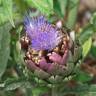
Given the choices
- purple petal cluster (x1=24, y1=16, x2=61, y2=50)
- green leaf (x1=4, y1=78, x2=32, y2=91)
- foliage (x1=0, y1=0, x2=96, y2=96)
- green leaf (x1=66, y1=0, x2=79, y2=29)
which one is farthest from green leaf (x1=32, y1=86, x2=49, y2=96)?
green leaf (x1=66, y1=0, x2=79, y2=29)

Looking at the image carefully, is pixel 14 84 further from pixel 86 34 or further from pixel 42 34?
pixel 86 34

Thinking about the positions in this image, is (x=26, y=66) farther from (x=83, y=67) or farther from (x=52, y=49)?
(x=83, y=67)

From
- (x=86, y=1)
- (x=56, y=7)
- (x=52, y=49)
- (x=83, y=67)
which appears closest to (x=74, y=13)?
(x=56, y=7)

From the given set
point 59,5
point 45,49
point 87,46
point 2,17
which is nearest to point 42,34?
point 45,49

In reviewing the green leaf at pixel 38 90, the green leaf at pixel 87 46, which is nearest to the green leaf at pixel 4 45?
the green leaf at pixel 38 90

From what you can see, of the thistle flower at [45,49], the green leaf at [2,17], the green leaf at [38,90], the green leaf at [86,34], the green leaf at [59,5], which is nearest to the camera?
the thistle flower at [45,49]

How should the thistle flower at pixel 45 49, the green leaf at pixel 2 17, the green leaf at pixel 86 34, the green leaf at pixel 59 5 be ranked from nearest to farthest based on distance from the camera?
1. the thistle flower at pixel 45 49
2. the green leaf at pixel 2 17
3. the green leaf at pixel 86 34
4. the green leaf at pixel 59 5

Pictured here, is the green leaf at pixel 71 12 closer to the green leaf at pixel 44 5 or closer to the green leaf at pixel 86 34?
the green leaf at pixel 86 34

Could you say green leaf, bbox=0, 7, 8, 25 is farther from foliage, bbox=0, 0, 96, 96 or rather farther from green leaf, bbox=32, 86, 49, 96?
green leaf, bbox=32, 86, 49, 96
